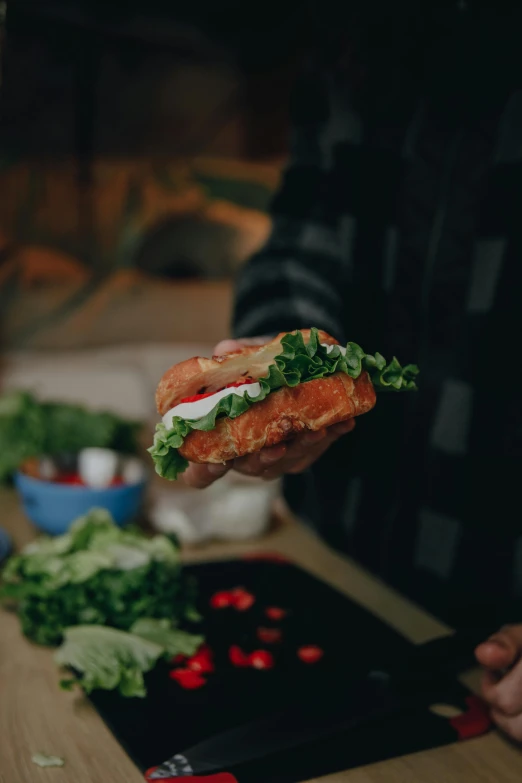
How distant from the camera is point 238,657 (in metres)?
1.38

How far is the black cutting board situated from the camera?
1109mm

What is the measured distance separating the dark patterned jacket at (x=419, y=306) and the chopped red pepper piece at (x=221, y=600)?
0.50 m

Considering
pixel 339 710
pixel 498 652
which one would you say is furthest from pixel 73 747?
pixel 498 652

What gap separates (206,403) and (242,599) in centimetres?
60

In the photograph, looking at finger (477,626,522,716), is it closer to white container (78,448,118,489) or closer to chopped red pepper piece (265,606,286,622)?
chopped red pepper piece (265,606,286,622)

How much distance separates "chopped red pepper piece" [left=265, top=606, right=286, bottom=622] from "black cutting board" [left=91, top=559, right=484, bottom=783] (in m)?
0.01

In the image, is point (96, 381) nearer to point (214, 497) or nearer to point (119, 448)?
point (119, 448)

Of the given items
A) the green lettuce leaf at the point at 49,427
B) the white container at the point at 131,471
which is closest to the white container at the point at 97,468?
the white container at the point at 131,471

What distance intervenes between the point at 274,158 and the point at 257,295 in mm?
2483

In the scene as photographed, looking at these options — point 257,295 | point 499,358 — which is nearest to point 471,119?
point 499,358

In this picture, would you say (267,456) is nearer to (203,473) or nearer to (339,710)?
(203,473)

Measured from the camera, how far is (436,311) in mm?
1765

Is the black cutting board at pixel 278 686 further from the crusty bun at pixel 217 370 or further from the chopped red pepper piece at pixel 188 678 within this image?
the crusty bun at pixel 217 370

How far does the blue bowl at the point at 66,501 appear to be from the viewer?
1.88 metres
